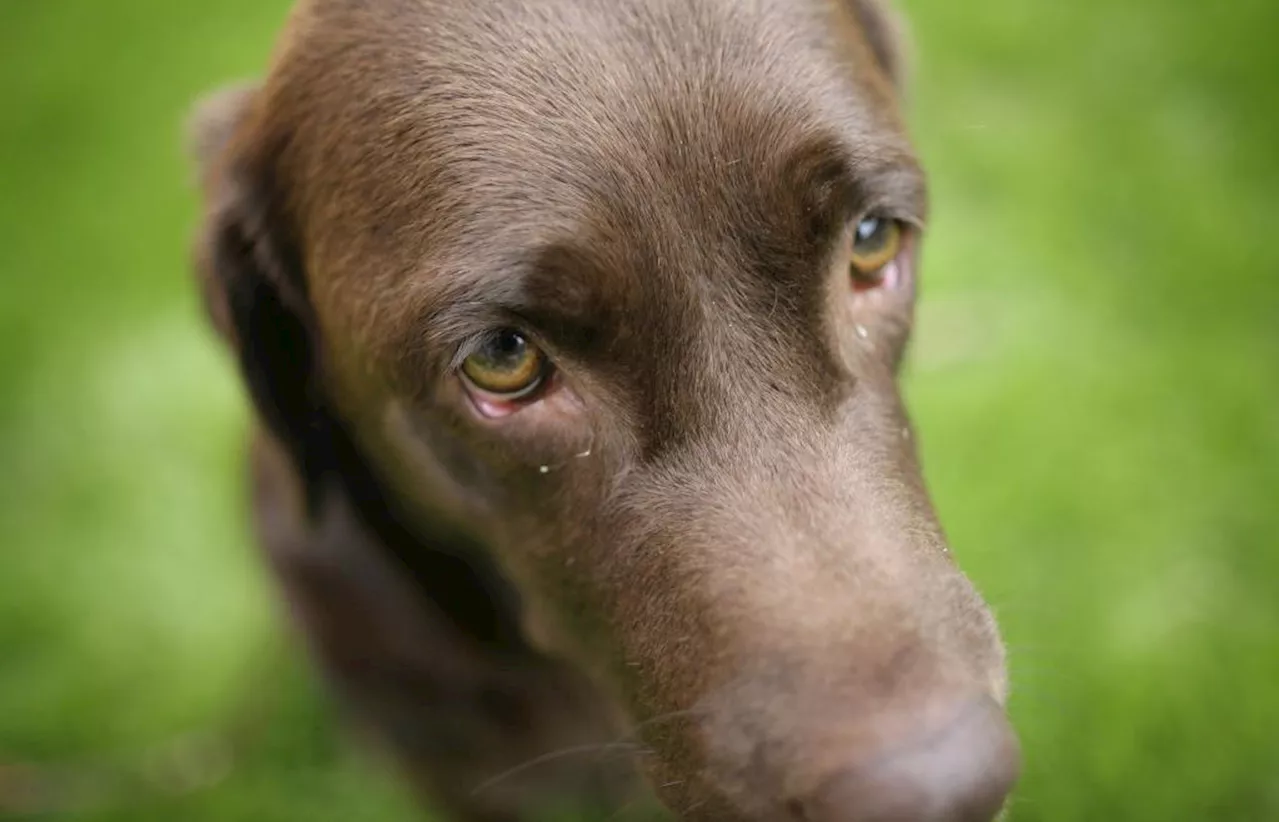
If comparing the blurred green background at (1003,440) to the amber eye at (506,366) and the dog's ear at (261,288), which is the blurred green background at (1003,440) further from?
the amber eye at (506,366)

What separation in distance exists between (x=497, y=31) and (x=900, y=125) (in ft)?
2.48

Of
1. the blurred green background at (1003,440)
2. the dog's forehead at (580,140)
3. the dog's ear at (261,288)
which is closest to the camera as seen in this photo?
the dog's forehead at (580,140)

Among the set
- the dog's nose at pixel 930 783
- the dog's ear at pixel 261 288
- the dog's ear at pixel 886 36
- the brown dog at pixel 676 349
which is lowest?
the dog's nose at pixel 930 783

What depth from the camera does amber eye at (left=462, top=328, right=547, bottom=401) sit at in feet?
5.85

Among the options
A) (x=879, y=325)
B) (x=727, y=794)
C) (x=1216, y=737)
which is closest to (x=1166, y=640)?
(x=1216, y=737)

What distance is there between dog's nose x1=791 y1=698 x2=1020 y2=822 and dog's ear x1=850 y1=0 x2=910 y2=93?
4.82ft

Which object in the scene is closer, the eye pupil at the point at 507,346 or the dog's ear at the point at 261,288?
the eye pupil at the point at 507,346

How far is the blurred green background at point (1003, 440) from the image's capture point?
3344mm

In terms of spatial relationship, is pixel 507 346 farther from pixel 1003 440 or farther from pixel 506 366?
pixel 1003 440

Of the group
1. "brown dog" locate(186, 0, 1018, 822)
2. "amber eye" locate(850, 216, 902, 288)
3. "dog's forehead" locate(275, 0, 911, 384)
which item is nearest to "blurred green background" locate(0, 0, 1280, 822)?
"amber eye" locate(850, 216, 902, 288)

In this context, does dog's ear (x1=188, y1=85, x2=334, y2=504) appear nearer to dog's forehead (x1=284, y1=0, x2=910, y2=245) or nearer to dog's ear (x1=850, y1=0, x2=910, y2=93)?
dog's forehead (x1=284, y1=0, x2=910, y2=245)

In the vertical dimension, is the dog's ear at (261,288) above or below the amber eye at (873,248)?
above

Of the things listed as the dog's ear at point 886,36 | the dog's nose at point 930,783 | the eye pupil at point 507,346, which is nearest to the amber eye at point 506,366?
the eye pupil at point 507,346

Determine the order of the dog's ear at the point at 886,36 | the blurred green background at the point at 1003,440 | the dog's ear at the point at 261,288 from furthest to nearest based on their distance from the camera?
the blurred green background at the point at 1003,440 < the dog's ear at the point at 886,36 < the dog's ear at the point at 261,288
